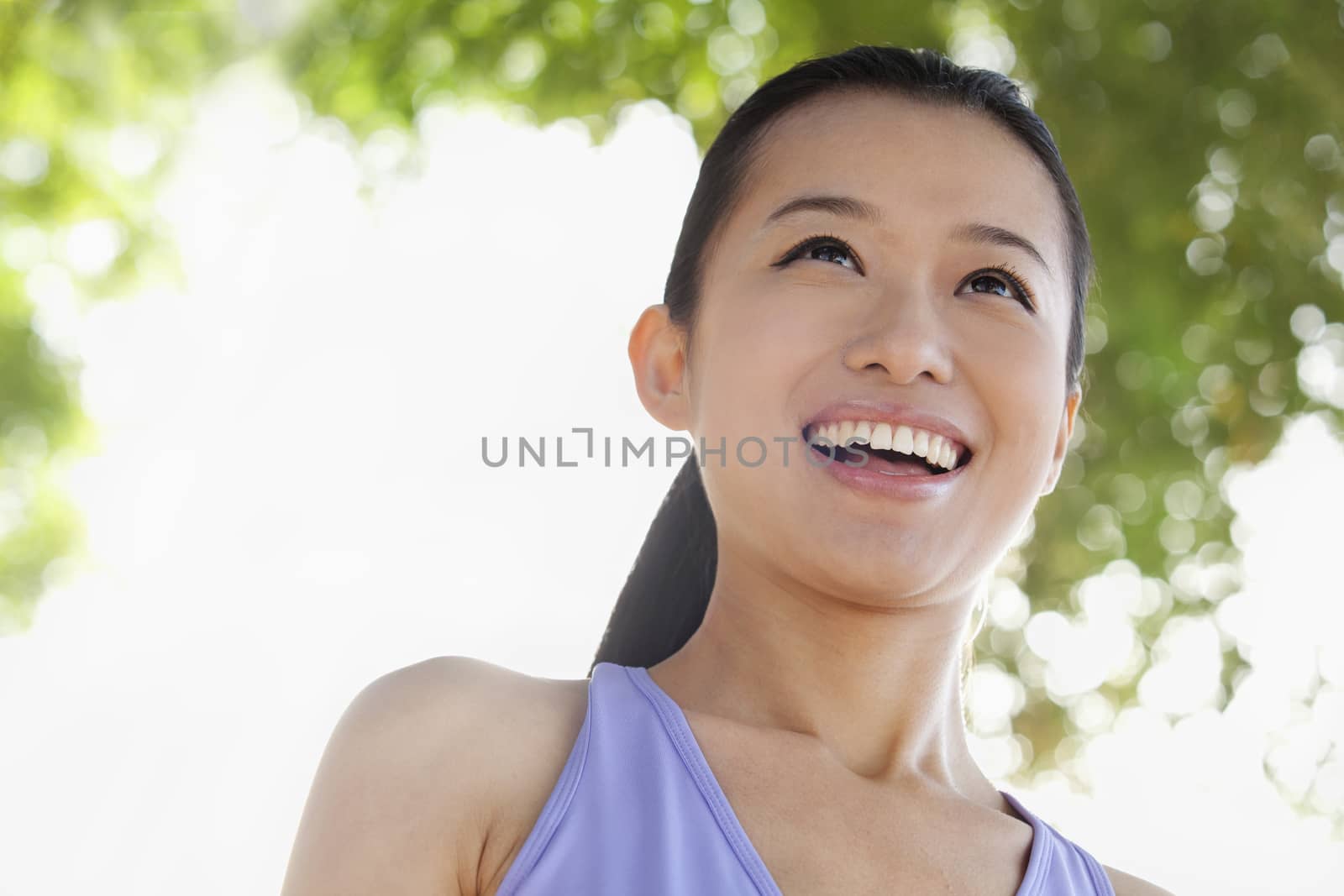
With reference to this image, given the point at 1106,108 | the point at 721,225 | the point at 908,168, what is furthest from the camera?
the point at 1106,108

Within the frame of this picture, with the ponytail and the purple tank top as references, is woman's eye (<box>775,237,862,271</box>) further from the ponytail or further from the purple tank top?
the purple tank top

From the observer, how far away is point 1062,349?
5.66ft

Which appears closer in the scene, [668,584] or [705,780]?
[705,780]

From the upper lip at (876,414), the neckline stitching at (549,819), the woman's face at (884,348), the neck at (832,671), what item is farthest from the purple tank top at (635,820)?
the upper lip at (876,414)

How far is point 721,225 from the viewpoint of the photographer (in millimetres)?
1796

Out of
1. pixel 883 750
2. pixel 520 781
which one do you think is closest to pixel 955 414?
pixel 883 750

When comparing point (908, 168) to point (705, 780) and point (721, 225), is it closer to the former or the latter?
point (721, 225)

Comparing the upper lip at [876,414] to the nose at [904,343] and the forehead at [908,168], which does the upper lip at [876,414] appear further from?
the forehead at [908,168]

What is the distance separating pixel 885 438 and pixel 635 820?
0.51m

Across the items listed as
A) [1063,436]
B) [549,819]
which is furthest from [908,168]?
[549,819]

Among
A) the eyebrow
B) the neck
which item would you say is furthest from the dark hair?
the neck

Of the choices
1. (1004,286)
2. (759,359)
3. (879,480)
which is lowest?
(879,480)

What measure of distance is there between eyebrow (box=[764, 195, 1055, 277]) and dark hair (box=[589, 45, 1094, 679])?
14 centimetres

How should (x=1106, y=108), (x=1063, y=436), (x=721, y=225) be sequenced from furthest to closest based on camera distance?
(x=1106, y=108), (x=1063, y=436), (x=721, y=225)
